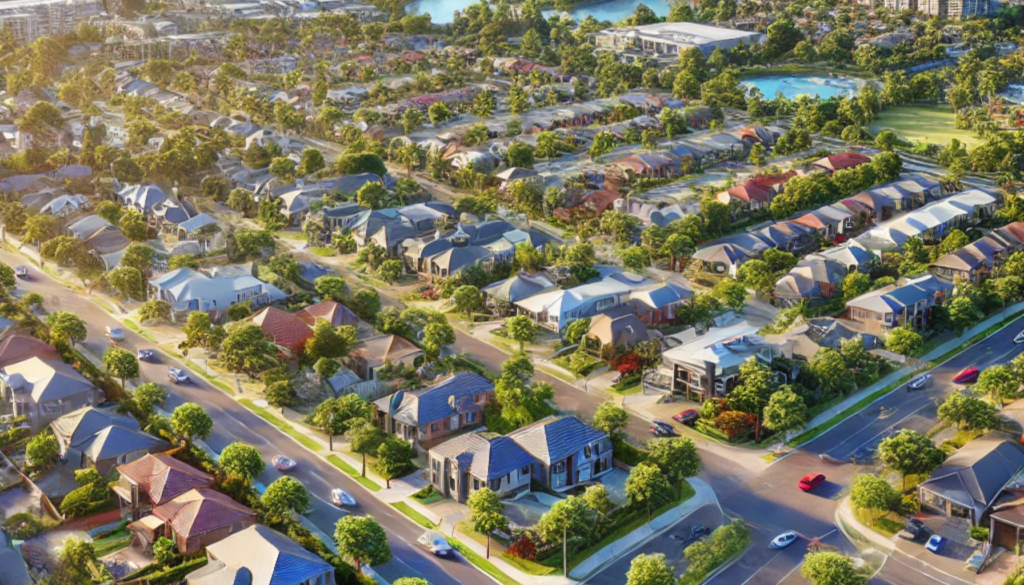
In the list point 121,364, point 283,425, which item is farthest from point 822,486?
point 121,364

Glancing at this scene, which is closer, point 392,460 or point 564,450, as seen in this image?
point 564,450

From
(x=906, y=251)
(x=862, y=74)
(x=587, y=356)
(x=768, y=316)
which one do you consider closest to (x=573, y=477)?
(x=587, y=356)

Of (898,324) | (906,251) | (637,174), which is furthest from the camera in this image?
(637,174)

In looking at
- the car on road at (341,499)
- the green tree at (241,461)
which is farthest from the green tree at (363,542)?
the green tree at (241,461)

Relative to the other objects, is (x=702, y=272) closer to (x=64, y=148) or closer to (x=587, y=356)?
(x=587, y=356)

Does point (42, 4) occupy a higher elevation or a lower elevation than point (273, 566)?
higher

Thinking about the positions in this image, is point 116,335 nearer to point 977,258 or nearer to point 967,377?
point 967,377

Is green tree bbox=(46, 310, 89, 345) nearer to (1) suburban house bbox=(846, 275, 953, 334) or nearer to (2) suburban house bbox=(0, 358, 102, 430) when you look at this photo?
(2) suburban house bbox=(0, 358, 102, 430)
